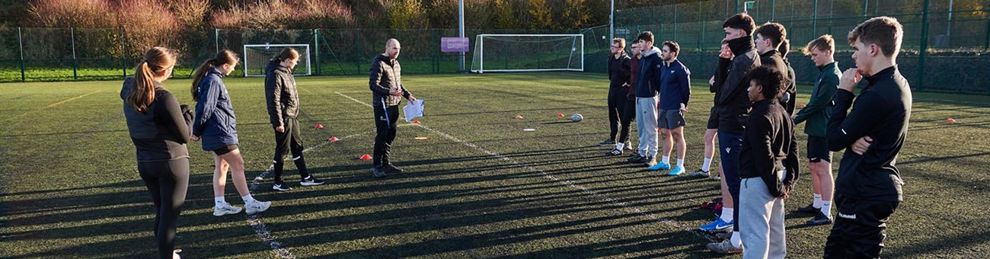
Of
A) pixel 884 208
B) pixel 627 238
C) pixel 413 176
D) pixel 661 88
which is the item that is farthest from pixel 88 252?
pixel 661 88

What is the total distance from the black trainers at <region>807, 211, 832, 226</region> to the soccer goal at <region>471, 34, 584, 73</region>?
102ft

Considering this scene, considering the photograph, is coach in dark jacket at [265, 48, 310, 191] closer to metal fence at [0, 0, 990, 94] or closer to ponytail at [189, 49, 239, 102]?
ponytail at [189, 49, 239, 102]

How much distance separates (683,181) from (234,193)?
505cm

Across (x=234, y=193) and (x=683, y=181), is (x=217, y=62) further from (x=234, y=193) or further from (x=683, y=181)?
(x=683, y=181)

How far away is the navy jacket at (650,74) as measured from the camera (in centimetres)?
800

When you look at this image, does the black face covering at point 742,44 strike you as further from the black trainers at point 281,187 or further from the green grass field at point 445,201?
the black trainers at point 281,187

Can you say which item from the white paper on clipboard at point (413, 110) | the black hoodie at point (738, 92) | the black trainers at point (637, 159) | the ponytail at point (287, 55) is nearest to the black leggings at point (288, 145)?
the ponytail at point (287, 55)

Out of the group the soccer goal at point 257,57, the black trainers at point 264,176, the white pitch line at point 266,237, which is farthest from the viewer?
the soccer goal at point 257,57

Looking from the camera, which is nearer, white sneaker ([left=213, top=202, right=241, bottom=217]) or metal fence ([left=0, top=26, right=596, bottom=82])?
white sneaker ([left=213, top=202, right=241, bottom=217])

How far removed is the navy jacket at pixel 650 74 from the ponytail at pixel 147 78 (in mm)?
5609

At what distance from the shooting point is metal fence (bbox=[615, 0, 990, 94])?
19812mm

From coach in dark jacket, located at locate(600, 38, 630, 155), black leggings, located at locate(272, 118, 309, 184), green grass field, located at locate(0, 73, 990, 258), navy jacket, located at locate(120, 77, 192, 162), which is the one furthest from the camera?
coach in dark jacket, located at locate(600, 38, 630, 155)

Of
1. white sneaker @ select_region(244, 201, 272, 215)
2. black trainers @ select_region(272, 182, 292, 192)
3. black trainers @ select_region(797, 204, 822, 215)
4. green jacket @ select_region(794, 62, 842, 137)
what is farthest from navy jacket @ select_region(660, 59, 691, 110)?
white sneaker @ select_region(244, 201, 272, 215)

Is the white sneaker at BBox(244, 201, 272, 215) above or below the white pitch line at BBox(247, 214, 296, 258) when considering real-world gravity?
above
